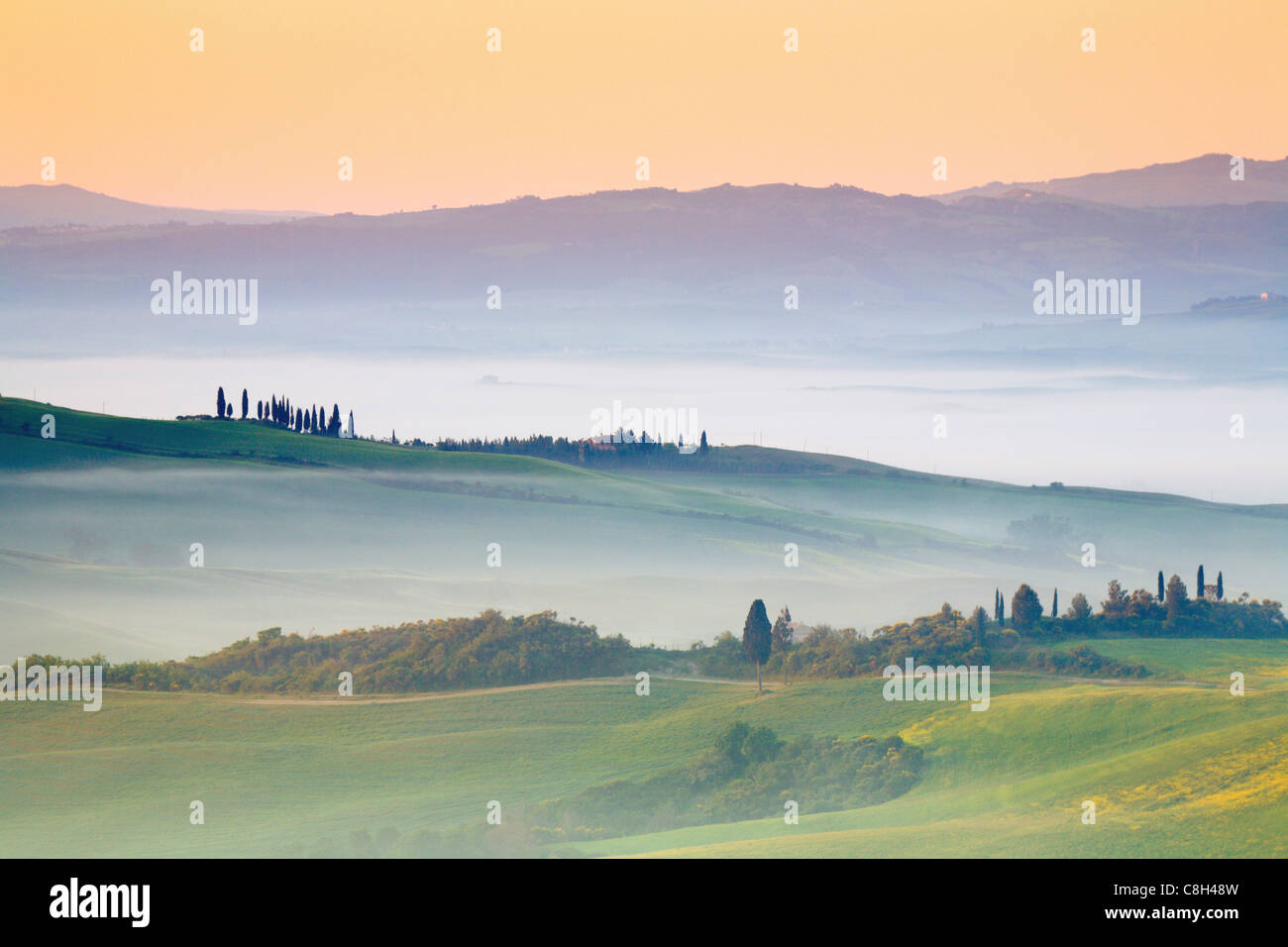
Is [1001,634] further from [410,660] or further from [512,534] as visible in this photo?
[512,534]

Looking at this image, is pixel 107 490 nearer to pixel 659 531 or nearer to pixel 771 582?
pixel 659 531

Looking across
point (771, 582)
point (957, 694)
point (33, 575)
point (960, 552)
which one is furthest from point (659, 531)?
Result: point (957, 694)

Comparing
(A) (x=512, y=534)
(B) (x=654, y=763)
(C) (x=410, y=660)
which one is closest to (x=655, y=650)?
(C) (x=410, y=660)

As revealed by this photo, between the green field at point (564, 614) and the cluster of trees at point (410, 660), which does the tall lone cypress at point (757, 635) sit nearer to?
the green field at point (564, 614)

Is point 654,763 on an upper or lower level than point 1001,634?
lower

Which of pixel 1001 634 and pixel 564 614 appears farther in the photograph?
pixel 564 614

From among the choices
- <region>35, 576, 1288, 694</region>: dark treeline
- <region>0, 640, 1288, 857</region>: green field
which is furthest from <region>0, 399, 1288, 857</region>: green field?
<region>35, 576, 1288, 694</region>: dark treeline

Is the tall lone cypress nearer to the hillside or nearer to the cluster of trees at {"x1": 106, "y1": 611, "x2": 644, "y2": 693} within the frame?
Answer: the cluster of trees at {"x1": 106, "y1": 611, "x2": 644, "y2": 693}

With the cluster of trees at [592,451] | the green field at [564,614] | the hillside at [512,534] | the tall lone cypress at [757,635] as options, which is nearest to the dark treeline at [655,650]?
the tall lone cypress at [757,635]
